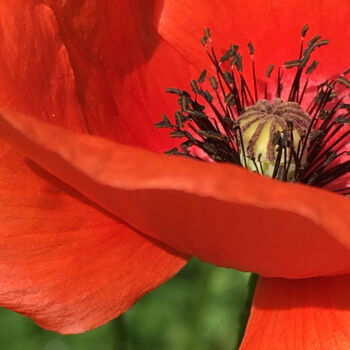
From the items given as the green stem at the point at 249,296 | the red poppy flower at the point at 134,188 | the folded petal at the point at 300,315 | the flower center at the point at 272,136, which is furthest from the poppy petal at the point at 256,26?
the folded petal at the point at 300,315

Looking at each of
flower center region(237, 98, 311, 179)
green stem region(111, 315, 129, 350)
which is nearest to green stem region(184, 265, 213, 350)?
green stem region(111, 315, 129, 350)

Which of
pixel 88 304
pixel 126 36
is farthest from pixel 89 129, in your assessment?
pixel 88 304

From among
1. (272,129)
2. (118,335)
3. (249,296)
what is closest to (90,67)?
(272,129)

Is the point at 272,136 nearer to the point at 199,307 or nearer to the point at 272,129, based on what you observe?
the point at 272,129

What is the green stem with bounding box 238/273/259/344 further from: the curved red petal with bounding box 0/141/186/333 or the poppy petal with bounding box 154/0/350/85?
the poppy petal with bounding box 154/0/350/85

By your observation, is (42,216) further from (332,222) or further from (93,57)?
(332,222)

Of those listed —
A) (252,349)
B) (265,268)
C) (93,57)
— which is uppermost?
(93,57)

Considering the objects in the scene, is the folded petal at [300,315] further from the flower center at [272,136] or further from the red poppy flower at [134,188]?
the flower center at [272,136]
